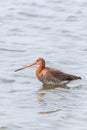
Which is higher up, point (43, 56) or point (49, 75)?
point (43, 56)

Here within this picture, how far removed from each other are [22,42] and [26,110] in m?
5.62

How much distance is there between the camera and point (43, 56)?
55.5ft

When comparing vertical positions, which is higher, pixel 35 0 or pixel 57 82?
pixel 35 0

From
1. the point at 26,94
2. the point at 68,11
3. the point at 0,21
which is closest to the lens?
the point at 26,94

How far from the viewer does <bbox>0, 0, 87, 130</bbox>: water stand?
40.6ft

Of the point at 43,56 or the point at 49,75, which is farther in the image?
the point at 43,56

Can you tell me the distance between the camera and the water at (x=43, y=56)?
40.6 feet

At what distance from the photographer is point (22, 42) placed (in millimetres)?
18156

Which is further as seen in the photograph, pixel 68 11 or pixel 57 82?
pixel 68 11

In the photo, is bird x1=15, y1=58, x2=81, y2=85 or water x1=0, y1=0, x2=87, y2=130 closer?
water x1=0, y1=0, x2=87, y2=130

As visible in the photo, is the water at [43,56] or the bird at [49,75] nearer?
the water at [43,56]

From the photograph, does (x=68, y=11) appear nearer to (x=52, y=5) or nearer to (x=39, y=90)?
(x=52, y=5)

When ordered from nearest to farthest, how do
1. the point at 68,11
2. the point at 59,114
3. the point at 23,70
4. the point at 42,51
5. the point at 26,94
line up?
the point at 59,114, the point at 26,94, the point at 23,70, the point at 42,51, the point at 68,11

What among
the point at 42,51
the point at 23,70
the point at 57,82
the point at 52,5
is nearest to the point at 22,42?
the point at 42,51
